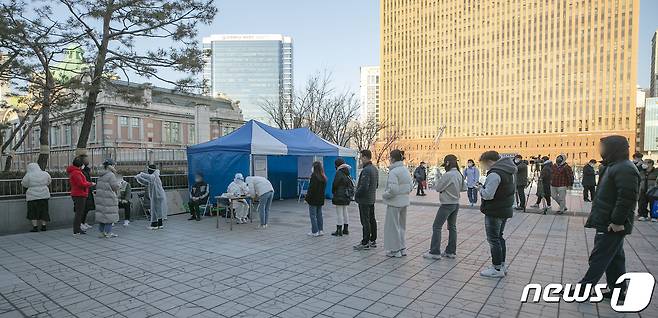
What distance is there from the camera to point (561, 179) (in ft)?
36.4

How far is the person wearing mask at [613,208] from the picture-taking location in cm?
362

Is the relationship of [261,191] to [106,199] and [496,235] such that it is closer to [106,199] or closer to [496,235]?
[106,199]

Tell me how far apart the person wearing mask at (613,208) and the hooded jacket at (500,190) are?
100cm

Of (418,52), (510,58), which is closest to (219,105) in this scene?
(418,52)

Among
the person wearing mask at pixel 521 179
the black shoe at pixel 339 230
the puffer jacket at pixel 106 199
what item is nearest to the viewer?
the puffer jacket at pixel 106 199

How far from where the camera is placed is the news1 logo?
157 inches

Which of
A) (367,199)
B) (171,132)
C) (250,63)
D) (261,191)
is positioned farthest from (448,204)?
(250,63)

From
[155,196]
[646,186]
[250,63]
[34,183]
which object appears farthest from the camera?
[250,63]

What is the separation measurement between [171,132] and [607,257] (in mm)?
51059

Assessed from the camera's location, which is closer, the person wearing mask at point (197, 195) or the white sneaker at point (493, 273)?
the white sneaker at point (493, 273)

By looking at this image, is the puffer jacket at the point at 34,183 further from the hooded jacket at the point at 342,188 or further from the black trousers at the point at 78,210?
the hooded jacket at the point at 342,188

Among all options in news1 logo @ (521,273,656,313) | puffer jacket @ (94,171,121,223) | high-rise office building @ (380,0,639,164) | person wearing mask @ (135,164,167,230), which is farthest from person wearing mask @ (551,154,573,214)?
Result: high-rise office building @ (380,0,639,164)

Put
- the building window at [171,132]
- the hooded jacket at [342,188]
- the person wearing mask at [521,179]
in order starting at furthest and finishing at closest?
the building window at [171,132], the person wearing mask at [521,179], the hooded jacket at [342,188]

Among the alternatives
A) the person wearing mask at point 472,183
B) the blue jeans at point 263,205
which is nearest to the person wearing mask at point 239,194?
the blue jeans at point 263,205
